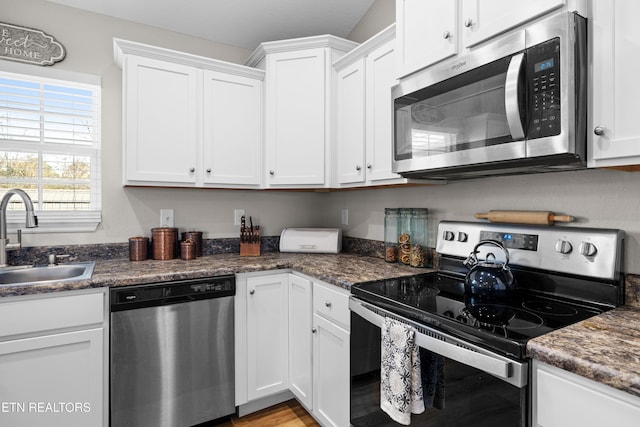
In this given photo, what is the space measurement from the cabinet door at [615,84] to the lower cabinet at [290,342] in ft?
3.75

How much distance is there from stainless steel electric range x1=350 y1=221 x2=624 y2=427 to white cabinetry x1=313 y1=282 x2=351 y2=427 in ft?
0.33

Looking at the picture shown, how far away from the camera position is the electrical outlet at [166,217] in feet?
7.84

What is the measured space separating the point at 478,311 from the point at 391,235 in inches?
38.7

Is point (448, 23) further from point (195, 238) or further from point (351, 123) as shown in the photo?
point (195, 238)

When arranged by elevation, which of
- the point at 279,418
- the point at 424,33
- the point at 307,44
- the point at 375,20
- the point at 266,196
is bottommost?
the point at 279,418

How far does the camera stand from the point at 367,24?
256 cm

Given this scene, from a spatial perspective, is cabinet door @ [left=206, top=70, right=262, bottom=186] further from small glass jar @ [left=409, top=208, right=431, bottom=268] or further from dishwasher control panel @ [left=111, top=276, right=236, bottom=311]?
small glass jar @ [left=409, top=208, right=431, bottom=268]

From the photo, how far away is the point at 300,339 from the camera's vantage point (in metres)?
2.01

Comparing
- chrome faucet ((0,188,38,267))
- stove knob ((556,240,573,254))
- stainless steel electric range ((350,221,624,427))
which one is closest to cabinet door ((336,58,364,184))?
stainless steel electric range ((350,221,624,427))

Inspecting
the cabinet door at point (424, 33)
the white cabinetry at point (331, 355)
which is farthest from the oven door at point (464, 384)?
the cabinet door at point (424, 33)

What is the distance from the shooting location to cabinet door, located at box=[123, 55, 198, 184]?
2037 mm

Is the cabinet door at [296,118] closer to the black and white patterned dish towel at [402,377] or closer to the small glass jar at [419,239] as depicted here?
the small glass jar at [419,239]

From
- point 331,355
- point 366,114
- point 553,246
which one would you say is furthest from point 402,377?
point 366,114

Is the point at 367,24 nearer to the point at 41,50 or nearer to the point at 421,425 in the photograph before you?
the point at 41,50
